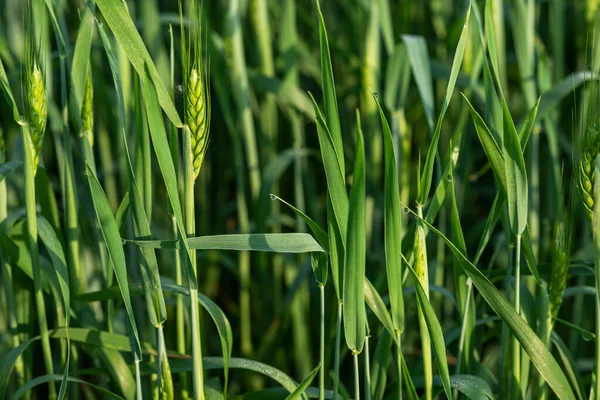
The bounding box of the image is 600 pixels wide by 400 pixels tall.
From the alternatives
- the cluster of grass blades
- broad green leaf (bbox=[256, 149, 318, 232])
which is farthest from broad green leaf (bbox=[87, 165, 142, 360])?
broad green leaf (bbox=[256, 149, 318, 232])

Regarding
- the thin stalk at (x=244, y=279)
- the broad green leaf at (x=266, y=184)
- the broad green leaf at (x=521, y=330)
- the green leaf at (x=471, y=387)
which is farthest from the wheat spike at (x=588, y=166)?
the thin stalk at (x=244, y=279)

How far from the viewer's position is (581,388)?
1.00 m

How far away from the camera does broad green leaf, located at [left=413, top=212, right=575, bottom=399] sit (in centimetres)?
80

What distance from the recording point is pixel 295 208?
27.6 inches

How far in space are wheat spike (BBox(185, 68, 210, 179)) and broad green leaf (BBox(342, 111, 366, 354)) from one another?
0.16m

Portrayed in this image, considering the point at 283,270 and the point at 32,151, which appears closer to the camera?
the point at 32,151

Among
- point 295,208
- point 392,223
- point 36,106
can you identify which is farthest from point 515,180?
point 36,106

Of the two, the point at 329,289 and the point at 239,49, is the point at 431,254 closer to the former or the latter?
the point at 329,289

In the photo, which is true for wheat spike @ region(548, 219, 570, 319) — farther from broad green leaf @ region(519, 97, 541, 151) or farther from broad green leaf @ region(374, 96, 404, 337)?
broad green leaf @ region(374, 96, 404, 337)

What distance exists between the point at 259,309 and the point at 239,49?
536mm

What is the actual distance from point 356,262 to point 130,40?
1.03ft

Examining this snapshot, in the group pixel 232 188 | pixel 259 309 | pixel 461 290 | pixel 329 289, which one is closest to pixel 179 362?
pixel 461 290

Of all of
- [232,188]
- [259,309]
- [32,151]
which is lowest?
[259,309]

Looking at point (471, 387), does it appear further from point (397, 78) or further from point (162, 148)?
point (397, 78)
